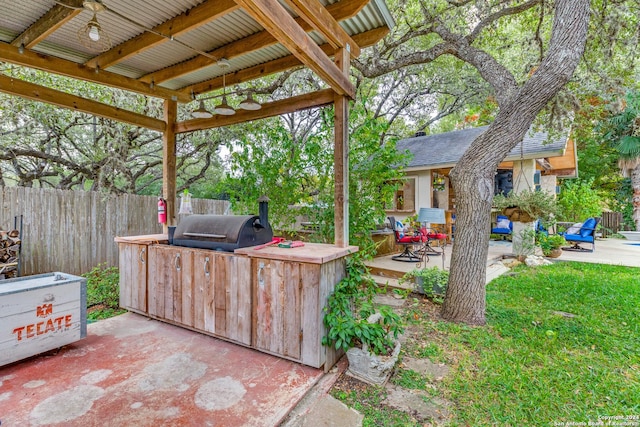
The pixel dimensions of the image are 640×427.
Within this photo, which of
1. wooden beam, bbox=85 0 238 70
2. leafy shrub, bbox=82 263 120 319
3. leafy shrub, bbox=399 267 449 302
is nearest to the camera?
wooden beam, bbox=85 0 238 70

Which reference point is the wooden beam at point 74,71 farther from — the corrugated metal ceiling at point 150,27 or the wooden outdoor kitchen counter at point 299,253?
the wooden outdoor kitchen counter at point 299,253

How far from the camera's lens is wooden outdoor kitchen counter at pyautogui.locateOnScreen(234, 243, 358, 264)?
2.28 metres

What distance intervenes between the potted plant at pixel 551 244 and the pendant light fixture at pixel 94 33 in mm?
8455

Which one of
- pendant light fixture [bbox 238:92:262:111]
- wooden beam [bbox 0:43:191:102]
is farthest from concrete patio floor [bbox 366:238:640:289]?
wooden beam [bbox 0:43:191:102]

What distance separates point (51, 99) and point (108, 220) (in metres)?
2.37

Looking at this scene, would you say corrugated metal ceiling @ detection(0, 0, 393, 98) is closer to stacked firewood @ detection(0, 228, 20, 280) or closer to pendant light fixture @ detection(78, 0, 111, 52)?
pendant light fixture @ detection(78, 0, 111, 52)

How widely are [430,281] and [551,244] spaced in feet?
15.3

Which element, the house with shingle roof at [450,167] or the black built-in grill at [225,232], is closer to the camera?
the black built-in grill at [225,232]

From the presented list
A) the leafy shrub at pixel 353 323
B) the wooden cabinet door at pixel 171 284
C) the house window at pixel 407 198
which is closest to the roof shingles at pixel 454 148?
the house window at pixel 407 198

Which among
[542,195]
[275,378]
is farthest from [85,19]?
[542,195]

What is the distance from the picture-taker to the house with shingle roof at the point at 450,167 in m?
7.22

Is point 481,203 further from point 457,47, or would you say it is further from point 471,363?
point 457,47

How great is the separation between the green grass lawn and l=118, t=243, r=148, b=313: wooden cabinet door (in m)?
2.65

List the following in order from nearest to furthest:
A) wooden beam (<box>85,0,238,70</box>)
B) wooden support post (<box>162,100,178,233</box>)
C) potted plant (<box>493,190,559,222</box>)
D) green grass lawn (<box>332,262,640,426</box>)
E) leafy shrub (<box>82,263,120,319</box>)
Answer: green grass lawn (<box>332,262,640,426</box>), wooden beam (<box>85,0,238,70</box>), leafy shrub (<box>82,263,120,319</box>), wooden support post (<box>162,100,178,233</box>), potted plant (<box>493,190,559,222</box>)
